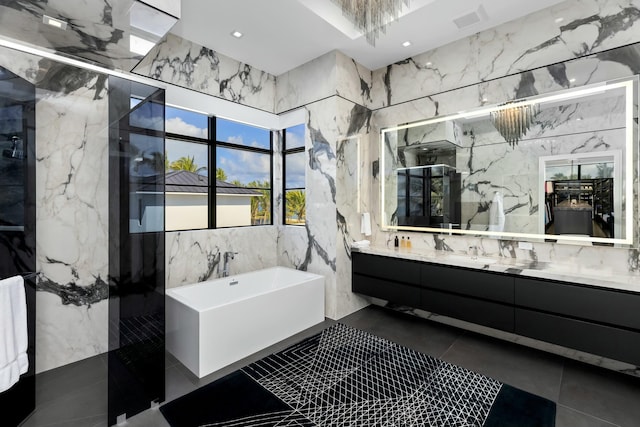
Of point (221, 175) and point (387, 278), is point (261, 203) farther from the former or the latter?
point (387, 278)

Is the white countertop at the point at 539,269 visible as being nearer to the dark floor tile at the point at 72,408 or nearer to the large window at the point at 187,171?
the large window at the point at 187,171

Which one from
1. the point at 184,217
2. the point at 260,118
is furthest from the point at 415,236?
the point at 184,217

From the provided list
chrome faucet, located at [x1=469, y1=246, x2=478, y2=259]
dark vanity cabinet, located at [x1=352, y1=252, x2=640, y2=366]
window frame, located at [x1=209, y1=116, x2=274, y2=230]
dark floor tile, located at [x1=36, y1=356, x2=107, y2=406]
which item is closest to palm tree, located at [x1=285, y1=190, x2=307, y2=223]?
window frame, located at [x1=209, y1=116, x2=274, y2=230]

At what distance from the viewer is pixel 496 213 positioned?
301 cm

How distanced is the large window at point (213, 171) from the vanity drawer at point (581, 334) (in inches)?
129

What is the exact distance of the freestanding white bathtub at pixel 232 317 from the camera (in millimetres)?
2438

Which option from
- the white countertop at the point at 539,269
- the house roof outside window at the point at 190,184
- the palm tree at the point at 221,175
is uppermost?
the palm tree at the point at 221,175

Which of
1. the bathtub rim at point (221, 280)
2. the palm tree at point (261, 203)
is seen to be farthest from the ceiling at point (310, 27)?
the bathtub rim at point (221, 280)

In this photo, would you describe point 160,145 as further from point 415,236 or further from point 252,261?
point 415,236

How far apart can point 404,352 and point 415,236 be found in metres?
1.44

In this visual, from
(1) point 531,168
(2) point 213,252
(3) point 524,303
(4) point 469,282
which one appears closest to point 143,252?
(2) point 213,252

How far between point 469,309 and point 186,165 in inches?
141

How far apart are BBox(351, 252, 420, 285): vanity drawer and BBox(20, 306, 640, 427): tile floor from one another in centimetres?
60

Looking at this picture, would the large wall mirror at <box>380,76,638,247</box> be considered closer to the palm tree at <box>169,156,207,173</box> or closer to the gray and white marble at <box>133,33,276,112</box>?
the gray and white marble at <box>133,33,276,112</box>
